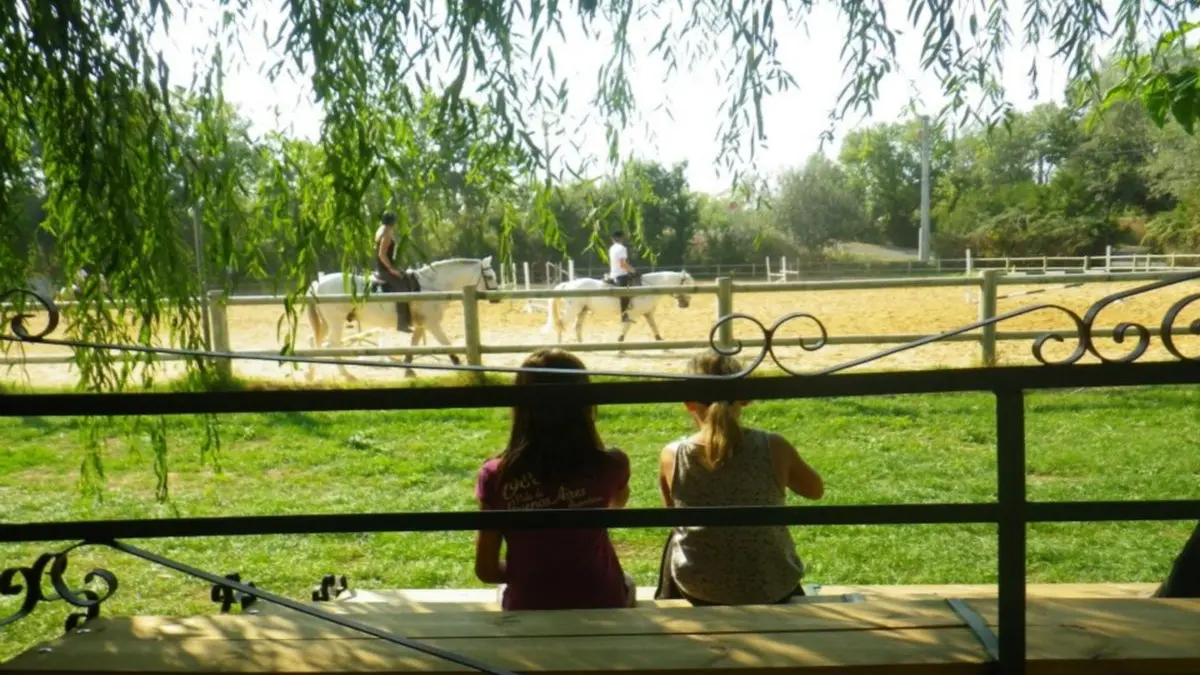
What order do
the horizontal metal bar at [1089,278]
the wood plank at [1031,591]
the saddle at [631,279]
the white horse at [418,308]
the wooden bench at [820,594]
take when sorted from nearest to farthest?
the wooden bench at [820,594] → the wood plank at [1031,591] → the horizontal metal bar at [1089,278] → the white horse at [418,308] → the saddle at [631,279]

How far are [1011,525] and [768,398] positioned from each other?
1.35 ft

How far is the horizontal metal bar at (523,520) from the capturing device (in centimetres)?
158

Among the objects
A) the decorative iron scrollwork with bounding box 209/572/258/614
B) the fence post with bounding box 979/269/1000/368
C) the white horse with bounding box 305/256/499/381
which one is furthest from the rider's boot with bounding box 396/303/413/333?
the decorative iron scrollwork with bounding box 209/572/258/614

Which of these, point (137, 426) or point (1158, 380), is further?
point (137, 426)

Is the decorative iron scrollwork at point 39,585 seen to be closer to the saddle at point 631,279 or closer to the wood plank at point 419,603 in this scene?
the wood plank at point 419,603

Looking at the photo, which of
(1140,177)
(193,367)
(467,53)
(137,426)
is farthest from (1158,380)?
(1140,177)

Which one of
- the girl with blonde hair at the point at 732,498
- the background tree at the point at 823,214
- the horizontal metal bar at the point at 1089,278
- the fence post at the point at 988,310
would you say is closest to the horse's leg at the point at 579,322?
the background tree at the point at 823,214

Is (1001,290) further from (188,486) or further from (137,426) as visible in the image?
(137,426)

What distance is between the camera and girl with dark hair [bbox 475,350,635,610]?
241 centimetres

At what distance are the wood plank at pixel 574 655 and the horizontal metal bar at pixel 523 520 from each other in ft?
0.74

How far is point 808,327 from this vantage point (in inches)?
467

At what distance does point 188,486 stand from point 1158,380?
608cm

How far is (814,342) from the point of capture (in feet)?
5.72

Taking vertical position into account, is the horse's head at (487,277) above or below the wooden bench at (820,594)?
above
